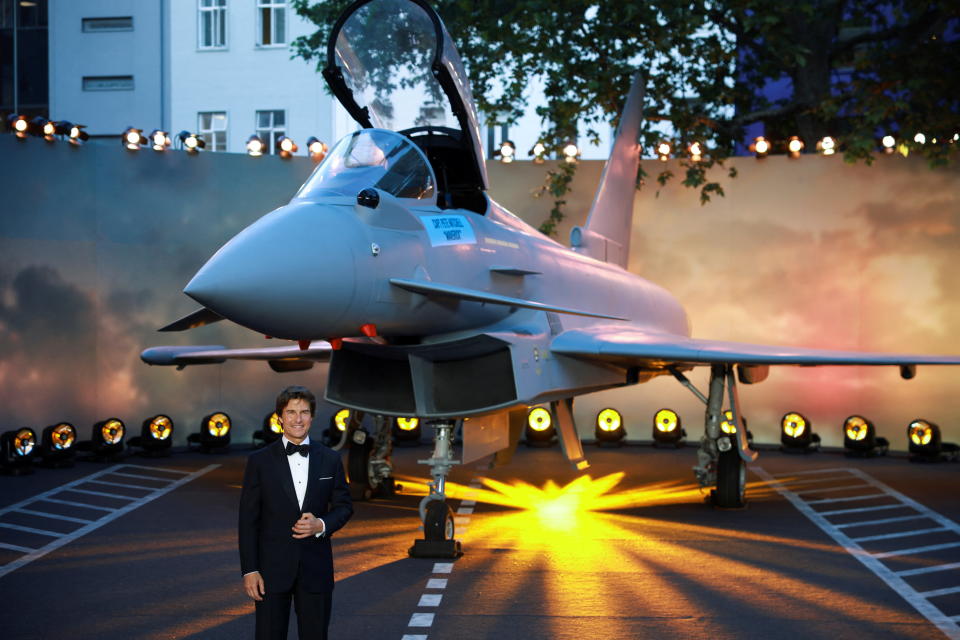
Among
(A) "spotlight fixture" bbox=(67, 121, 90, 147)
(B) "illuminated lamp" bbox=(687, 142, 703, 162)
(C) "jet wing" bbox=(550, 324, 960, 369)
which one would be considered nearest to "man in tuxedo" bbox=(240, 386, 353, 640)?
(C) "jet wing" bbox=(550, 324, 960, 369)

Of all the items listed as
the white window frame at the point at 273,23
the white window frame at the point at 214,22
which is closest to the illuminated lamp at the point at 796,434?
the white window frame at the point at 273,23

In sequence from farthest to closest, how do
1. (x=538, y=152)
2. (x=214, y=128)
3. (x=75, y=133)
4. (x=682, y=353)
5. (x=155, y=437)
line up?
(x=214, y=128) → (x=538, y=152) → (x=75, y=133) → (x=155, y=437) → (x=682, y=353)

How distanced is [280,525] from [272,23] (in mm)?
27090

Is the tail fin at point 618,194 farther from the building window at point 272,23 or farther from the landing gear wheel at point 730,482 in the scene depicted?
the building window at point 272,23

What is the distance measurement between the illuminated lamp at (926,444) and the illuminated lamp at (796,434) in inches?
51.6

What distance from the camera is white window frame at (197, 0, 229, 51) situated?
96.1 ft

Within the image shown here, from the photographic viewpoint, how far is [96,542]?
330 inches

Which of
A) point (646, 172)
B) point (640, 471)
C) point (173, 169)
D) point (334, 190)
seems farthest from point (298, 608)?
point (646, 172)

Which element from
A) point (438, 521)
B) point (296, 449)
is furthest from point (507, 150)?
point (296, 449)

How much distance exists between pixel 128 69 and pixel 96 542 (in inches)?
1003

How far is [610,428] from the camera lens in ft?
50.4

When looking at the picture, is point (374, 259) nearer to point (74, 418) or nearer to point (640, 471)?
point (640, 471)

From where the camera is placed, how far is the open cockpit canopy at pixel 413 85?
826 centimetres

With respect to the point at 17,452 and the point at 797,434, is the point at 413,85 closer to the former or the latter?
the point at 17,452
